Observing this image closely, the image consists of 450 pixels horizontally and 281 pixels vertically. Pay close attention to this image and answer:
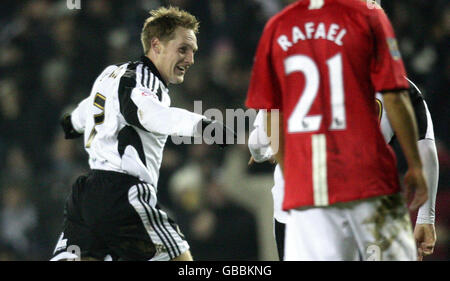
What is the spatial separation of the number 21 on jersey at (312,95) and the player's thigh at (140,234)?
1.25 meters

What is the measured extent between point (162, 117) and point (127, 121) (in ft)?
0.88

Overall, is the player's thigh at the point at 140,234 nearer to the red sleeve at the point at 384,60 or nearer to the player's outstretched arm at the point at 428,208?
the player's outstretched arm at the point at 428,208

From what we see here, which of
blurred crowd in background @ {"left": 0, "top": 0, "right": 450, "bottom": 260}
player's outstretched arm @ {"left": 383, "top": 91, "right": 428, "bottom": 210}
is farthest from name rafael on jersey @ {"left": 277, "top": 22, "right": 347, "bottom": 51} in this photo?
blurred crowd in background @ {"left": 0, "top": 0, "right": 450, "bottom": 260}

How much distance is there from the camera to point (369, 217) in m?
2.55

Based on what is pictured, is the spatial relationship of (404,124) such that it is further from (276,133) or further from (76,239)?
(76,239)

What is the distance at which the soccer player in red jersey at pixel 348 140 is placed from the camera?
2.54 meters

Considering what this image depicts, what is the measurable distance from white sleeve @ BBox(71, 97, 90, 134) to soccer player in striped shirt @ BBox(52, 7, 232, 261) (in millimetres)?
337

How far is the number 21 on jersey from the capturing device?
2.58 metres

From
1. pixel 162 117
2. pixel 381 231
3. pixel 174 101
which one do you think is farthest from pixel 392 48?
pixel 174 101

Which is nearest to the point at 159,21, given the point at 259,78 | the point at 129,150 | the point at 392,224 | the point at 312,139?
the point at 129,150

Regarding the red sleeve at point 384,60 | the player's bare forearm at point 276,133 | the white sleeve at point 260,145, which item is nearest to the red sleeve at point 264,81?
the player's bare forearm at point 276,133

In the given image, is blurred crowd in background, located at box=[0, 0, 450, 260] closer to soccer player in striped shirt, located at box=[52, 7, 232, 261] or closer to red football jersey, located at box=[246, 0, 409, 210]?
soccer player in striped shirt, located at box=[52, 7, 232, 261]

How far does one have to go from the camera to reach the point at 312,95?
262 centimetres

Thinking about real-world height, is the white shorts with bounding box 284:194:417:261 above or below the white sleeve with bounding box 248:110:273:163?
below
